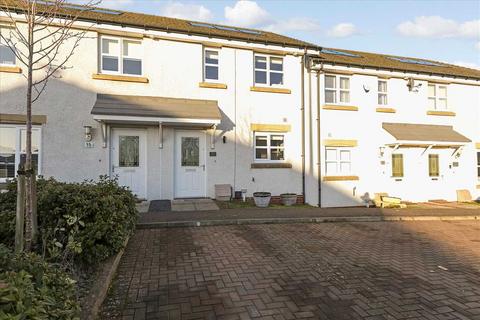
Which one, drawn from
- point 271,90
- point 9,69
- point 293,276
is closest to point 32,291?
point 293,276

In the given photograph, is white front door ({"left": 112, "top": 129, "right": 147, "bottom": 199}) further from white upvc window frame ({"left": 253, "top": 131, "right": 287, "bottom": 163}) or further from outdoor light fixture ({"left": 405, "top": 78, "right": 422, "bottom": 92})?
outdoor light fixture ({"left": 405, "top": 78, "right": 422, "bottom": 92})

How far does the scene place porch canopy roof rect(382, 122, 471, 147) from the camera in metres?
13.0

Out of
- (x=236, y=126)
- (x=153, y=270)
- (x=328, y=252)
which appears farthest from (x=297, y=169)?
(x=153, y=270)

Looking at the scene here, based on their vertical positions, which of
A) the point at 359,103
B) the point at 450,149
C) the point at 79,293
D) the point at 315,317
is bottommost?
the point at 315,317

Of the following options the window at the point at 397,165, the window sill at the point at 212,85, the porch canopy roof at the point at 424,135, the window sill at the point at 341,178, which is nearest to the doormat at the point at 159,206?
the window sill at the point at 212,85

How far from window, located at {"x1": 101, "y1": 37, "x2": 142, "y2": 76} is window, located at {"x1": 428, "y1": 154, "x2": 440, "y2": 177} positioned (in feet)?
45.9

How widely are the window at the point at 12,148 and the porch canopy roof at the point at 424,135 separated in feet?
45.6

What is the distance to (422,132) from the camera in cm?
1366

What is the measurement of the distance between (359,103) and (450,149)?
5.72m

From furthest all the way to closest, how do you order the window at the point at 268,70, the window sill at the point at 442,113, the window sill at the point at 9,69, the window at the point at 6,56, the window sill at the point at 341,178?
A: the window sill at the point at 442,113, the window sill at the point at 341,178, the window at the point at 268,70, the window at the point at 6,56, the window sill at the point at 9,69

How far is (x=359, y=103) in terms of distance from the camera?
1327cm

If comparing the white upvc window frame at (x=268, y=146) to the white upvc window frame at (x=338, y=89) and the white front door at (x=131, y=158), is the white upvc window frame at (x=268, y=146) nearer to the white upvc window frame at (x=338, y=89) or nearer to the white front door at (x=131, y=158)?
the white upvc window frame at (x=338, y=89)

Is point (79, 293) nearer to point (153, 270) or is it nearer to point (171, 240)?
point (153, 270)

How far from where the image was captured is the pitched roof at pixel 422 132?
1309cm
